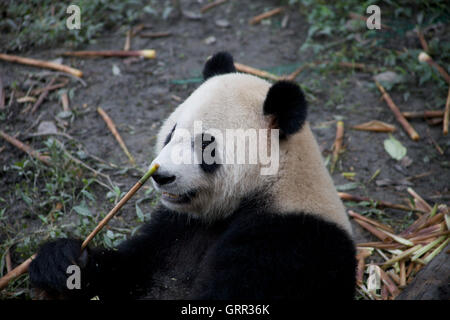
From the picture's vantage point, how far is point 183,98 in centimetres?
656

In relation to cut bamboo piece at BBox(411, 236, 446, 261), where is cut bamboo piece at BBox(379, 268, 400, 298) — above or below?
below

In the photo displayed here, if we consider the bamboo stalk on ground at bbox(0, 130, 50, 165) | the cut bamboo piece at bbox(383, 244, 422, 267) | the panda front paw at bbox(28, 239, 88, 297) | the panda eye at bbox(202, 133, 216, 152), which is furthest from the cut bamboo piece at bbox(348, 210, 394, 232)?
the bamboo stalk on ground at bbox(0, 130, 50, 165)

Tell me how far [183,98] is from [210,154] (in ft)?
11.0

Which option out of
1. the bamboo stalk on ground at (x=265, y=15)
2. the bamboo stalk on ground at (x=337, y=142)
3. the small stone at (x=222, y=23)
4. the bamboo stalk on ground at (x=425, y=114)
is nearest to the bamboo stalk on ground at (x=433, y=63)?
the bamboo stalk on ground at (x=425, y=114)

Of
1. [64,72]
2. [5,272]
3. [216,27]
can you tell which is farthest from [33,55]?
[5,272]

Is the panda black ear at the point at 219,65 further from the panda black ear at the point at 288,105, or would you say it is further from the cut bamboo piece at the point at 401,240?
the cut bamboo piece at the point at 401,240

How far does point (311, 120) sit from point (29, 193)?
3.52 meters

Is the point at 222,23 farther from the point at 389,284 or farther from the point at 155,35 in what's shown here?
the point at 389,284

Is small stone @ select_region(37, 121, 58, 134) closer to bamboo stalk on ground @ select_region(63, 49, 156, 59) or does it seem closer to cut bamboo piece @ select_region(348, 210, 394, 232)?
bamboo stalk on ground @ select_region(63, 49, 156, 59)

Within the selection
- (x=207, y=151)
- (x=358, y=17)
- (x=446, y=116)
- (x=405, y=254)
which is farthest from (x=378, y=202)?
(x=358, y=17)

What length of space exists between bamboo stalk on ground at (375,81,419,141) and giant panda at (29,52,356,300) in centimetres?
281

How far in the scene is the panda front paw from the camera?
3443 millimetres

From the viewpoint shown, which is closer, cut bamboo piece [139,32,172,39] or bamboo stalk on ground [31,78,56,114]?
bamboo stalk on ground [31,78,56,114]

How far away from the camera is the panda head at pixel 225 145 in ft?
10.8
